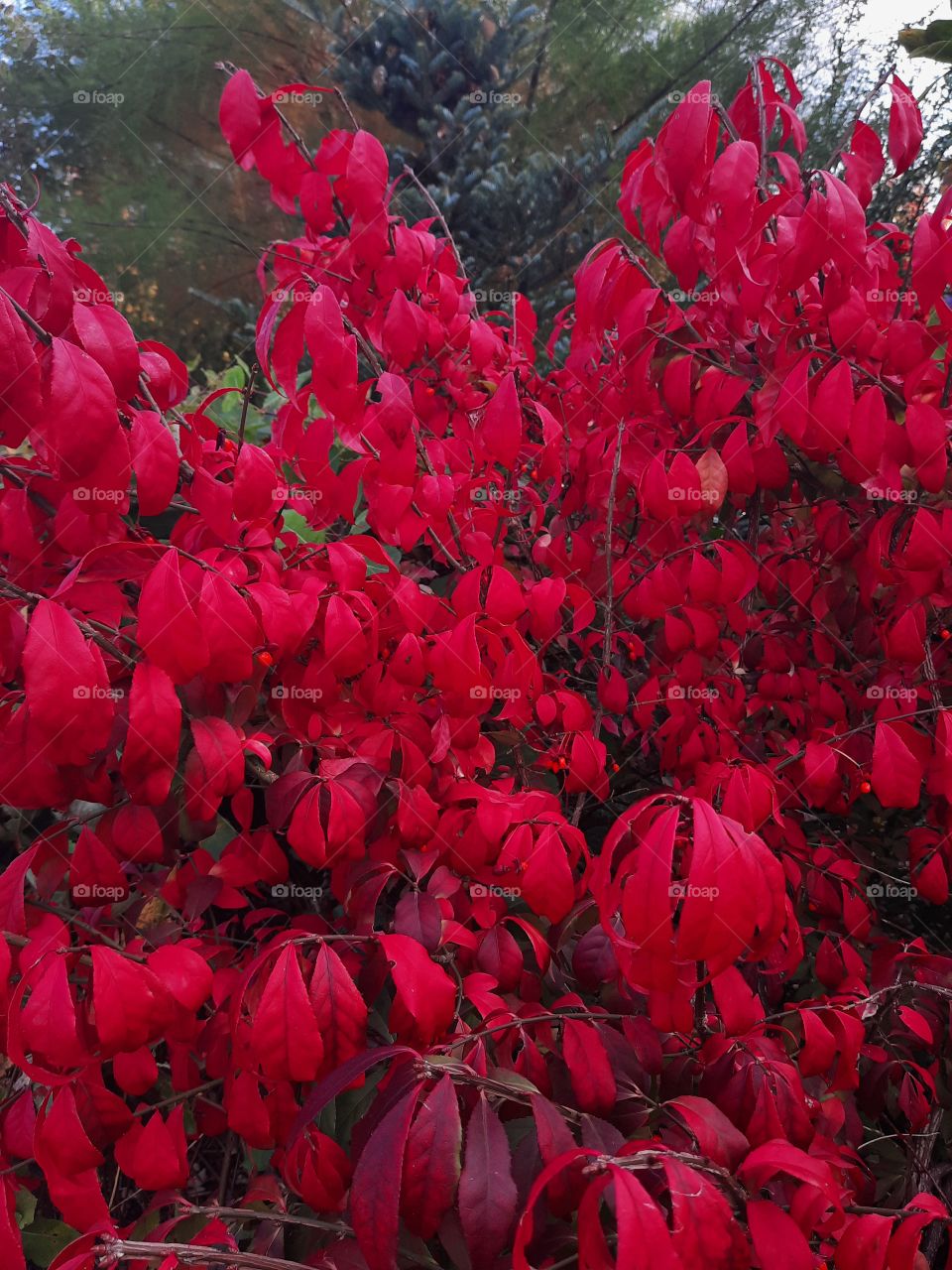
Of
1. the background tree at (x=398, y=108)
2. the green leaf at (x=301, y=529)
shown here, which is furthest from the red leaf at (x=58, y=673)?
the background tree at (x=398, y=108)

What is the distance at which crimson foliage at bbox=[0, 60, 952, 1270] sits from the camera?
630 mm

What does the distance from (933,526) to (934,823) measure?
512 mm

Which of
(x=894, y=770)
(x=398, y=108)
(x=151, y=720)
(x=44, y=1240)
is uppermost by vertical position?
(x=398, y=108)

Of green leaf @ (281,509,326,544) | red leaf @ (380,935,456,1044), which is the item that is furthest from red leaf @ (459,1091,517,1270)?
green leaf @ (281,509,326,544)

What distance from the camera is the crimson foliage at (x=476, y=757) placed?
24.8 inches

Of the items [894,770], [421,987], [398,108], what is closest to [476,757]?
[421,987]

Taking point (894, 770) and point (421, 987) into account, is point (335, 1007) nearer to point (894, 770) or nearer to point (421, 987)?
point (421, 987)

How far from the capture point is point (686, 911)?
0.59 metres

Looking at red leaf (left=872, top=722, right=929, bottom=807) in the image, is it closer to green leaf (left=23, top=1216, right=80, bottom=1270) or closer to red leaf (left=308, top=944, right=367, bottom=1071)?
red leaf (left=308, top=944, right=367, bottom=1071)

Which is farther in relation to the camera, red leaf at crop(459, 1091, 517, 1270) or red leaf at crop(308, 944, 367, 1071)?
red leaf at crop(308, 944, 367, 1071)

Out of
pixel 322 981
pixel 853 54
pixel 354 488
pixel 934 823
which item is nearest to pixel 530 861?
pixel 322 981

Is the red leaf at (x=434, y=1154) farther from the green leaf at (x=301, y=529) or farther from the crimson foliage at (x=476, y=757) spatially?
the green leaf at (x=301, y=529)

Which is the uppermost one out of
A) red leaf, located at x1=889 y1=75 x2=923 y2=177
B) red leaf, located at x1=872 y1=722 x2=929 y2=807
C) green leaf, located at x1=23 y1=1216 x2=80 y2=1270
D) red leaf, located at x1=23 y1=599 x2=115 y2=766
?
red leaf, located at x1=889 y1=75 x2=923 y2=177

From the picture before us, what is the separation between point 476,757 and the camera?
106 centimetres
